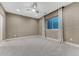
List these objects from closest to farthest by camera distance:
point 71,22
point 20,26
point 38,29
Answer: point 71,22 → point 20,26 → point 38,29

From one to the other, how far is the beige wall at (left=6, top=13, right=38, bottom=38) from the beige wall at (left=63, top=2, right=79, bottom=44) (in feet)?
18.1

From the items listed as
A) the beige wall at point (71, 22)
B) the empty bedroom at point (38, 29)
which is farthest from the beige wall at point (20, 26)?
the beige wall at point (71, 22)

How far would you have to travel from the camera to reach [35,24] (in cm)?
1132

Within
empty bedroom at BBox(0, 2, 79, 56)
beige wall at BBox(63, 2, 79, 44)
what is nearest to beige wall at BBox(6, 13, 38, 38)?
empty bedroom at BBox(0, 2, 79, 56)

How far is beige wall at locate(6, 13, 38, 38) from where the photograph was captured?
8555 millimetres

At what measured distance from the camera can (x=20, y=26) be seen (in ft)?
31.0

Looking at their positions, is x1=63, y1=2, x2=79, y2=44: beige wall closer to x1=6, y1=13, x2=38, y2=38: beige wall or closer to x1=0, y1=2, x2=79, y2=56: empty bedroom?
x1=0, y1=2, x2=79, y2=56: empty bedroom

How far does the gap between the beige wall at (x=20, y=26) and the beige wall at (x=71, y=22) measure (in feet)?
18.1

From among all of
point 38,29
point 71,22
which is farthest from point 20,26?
point 71,22

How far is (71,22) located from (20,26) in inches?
241

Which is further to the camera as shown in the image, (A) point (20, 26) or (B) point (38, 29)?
(B) point (38, 29)

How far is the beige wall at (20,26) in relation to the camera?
8555 millimetres

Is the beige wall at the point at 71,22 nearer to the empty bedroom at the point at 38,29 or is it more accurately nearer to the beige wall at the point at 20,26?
the empty bedroom at the point at 38,29

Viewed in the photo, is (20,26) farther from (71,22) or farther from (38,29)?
(71,22)
